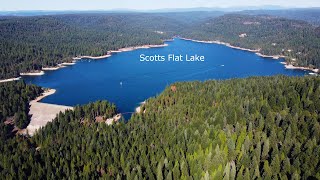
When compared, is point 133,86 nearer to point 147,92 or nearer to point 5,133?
point 147,92

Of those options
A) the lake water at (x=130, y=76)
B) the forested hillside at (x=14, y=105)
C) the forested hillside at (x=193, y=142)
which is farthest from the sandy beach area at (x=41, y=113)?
the lake water at (x=130, y=76)

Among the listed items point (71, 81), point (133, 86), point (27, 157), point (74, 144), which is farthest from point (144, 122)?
point (71, 81)

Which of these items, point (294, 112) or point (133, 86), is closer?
point (294, 112)

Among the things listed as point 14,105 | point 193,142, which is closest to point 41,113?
point 14,105

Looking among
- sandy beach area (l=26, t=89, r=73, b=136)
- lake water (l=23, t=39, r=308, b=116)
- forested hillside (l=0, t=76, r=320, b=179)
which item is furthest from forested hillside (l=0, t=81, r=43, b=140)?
forested hillside (l=0, t=76, r=320, b=179)

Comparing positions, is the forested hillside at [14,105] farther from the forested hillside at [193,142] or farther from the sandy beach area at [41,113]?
the forested hillside at [193,142]

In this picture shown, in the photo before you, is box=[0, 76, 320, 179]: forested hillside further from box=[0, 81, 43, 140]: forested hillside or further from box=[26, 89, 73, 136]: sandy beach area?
box=[0, 81, 43, 140]: forested hillside
